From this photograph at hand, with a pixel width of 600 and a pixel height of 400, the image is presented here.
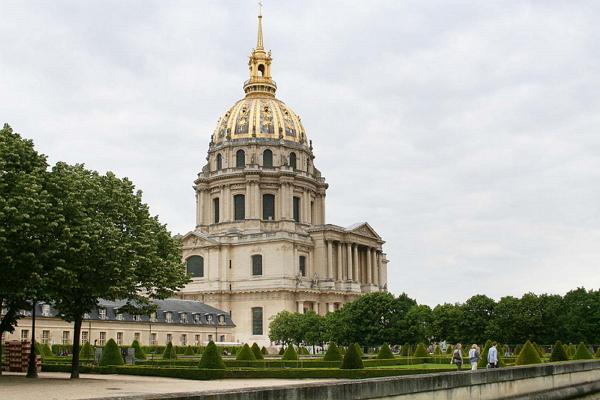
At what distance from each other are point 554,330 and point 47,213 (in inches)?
2051

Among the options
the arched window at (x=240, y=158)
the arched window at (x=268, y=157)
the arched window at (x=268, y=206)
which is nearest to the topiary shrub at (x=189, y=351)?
the arched window at (x=268, y=206)

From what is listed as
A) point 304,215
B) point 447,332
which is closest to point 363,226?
point 304,215

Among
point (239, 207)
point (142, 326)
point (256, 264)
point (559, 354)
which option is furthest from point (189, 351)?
point (559, 354)

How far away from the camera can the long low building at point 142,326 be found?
218 feet

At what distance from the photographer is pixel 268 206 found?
104m

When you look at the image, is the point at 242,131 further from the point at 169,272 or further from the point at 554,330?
the point at 169,272

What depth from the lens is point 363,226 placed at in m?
105

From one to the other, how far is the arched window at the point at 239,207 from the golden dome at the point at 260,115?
841 centimetres

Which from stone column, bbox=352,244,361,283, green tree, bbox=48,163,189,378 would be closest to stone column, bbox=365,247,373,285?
stone column, bbox=352,244,361,283

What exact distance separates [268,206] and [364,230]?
13.5 meters

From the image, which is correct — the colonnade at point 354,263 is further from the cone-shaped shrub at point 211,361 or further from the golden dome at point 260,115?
the cone-shaped shrub at point 211,361

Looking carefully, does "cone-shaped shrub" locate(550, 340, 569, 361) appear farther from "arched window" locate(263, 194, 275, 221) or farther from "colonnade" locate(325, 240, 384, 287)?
"arched window" locate(263, 194, 275, 221)

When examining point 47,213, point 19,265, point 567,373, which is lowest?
point 567,373

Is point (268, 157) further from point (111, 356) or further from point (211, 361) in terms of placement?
point (211, 361)
